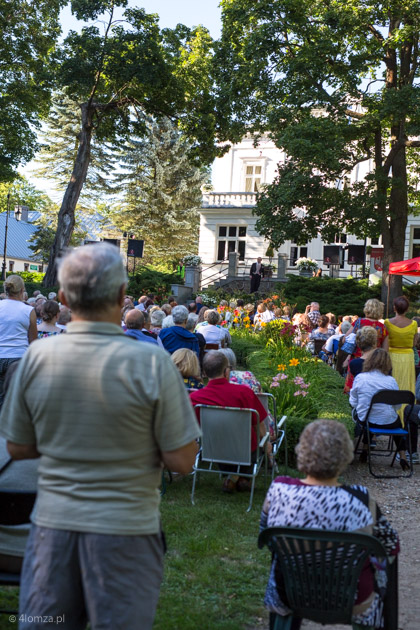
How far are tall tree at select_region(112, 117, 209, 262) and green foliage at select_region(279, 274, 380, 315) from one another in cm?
2037

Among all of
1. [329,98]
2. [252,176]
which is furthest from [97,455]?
[252,176]

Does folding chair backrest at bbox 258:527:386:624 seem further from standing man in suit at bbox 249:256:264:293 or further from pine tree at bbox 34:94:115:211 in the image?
pine tree at bbox 34:94:115:211

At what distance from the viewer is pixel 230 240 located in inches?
1710

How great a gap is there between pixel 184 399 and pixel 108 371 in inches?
10.2

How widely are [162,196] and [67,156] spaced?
9.00m

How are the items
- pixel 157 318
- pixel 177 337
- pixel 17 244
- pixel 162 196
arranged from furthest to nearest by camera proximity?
pixel 17 244 < pixel 162 196 < pixel 157 318 < pixel 177 337

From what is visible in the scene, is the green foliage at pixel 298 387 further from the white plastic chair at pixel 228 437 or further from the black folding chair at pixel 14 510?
the black folding chair at pixel 14 510

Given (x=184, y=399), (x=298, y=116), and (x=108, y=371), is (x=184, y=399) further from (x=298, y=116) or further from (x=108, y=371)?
(x=298, y=116)

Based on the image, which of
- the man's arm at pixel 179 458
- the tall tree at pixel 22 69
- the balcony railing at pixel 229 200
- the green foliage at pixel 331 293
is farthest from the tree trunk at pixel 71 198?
the man's arm at pixel 179 458

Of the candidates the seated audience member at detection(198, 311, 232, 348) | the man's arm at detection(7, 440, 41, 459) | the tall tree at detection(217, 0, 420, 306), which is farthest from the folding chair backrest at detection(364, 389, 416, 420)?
the tall tree at detection(217, 0, 420, 306)

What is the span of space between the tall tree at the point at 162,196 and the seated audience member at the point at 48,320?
1606 inches

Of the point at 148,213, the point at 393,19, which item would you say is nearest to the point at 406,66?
the point at 393,19

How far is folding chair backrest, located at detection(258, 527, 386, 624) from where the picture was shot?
2.80m

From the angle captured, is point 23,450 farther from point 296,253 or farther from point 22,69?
point 296,253
